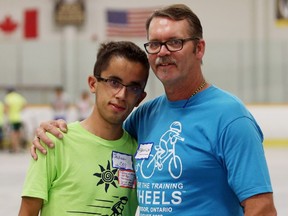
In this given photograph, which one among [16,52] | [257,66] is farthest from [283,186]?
[16,52]

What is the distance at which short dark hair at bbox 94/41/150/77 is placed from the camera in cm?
275

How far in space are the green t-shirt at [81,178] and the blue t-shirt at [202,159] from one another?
132 mm

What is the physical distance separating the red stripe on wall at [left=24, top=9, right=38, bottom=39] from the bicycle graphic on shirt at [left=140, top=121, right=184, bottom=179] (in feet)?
59.8

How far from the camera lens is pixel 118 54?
9.04ft

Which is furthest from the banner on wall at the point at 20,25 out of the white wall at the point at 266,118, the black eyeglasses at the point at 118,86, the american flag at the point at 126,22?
the black eyeglasses at the point at 118,86

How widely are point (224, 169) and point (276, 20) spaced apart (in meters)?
18.1

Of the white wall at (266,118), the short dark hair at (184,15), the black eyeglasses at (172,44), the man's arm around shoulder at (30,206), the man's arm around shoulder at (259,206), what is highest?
the short dark hair at (184,15)

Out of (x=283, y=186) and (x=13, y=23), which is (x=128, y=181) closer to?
(x=283, y=186)

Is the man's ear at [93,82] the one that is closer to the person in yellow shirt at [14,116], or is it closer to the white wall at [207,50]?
the person in yellow shirt at [14,116]

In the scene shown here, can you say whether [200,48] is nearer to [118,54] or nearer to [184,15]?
[184,15]

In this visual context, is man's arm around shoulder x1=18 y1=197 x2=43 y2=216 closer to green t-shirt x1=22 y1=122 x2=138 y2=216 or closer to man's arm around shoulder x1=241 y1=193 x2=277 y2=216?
green t-shirt x1=22 y1=122 x2=138 y2=216

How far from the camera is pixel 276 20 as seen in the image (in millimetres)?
19891

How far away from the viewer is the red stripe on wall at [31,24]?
2030 cm

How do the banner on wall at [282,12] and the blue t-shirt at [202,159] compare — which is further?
the banner on wall at [282,12]
